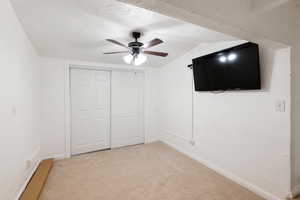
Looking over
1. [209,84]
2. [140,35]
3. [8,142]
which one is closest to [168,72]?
[209,84]

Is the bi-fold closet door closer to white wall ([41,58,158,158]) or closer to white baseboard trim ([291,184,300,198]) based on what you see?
white wall ([41,58,158,158])

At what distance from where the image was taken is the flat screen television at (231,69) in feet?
6.03

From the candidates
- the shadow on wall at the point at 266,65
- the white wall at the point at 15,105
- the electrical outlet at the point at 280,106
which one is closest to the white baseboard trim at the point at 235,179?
the electrical outlet at the point at 280,106

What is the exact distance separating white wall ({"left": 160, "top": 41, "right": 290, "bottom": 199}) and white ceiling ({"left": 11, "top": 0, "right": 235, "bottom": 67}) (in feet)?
2.12

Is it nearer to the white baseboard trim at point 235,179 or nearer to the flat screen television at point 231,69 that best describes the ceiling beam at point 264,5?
the flat screen television at point 231,69

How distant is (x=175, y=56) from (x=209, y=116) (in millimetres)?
1573

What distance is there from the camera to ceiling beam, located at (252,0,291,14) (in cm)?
115

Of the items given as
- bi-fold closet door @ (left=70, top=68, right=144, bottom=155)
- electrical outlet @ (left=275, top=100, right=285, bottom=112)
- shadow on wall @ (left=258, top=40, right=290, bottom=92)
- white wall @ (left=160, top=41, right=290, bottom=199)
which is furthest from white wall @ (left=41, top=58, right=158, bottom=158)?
electrical outlet @ (left=275, top=100, right=285, bottom=112)

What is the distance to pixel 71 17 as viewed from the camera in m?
1.80

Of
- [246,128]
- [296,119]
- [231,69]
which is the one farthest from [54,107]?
[296,119]

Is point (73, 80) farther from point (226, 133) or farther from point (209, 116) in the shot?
point (226, 133)

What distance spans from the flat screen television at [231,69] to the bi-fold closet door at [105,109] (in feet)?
6.24

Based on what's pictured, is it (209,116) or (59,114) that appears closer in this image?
(209,116)

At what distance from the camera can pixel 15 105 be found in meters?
1.74
